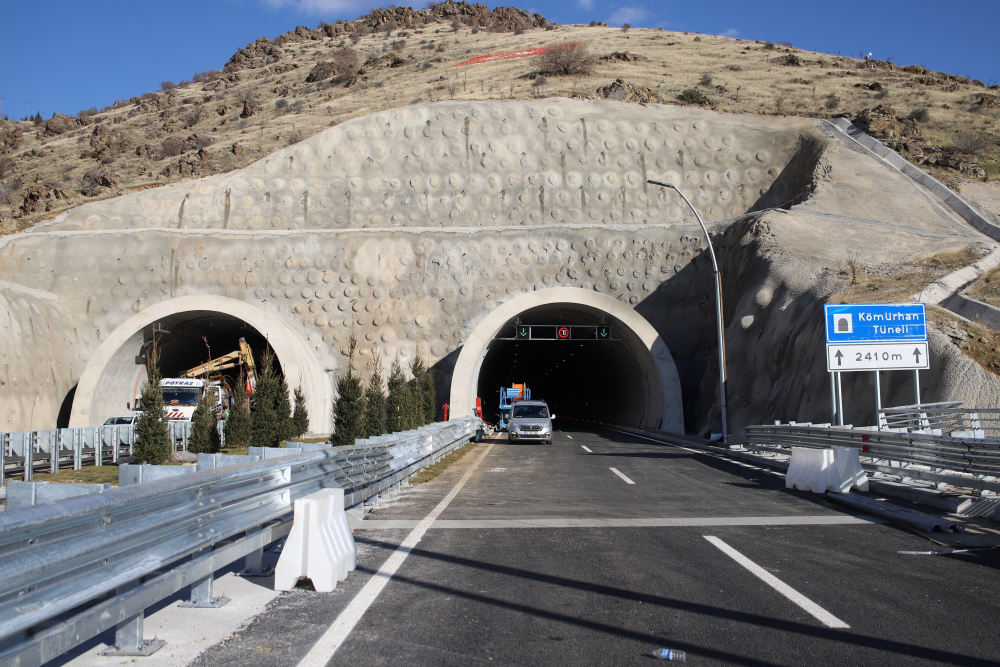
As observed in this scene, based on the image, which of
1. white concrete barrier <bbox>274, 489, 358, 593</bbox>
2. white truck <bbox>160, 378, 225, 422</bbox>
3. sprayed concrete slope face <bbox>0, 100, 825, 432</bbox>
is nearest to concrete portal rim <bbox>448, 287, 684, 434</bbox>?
sprayed concrete slope face <bbox>0, 100, 825, 432</bbox>

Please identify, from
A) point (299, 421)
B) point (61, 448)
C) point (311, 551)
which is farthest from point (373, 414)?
point (311, 551)

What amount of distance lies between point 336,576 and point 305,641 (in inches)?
52.4

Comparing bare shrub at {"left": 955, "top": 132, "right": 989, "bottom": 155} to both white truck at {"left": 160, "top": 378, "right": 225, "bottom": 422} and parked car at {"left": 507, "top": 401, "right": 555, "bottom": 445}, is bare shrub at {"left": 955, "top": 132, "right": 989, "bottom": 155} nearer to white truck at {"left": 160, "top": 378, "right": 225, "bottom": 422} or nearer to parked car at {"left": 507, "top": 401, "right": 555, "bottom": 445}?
parked car at {"left": 507, "top": 401, "right": 555, "bottom": 445}

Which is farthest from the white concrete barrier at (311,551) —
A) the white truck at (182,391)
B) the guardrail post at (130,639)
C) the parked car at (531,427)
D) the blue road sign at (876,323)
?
the white truck at (182,391)

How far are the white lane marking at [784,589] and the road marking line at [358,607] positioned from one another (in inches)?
129

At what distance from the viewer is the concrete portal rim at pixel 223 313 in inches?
1160

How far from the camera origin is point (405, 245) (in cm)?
3841

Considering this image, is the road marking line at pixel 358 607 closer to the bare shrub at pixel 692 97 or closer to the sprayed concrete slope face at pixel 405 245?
the sprayed concrete slope face at pixel 405 245

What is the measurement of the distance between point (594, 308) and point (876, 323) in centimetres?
1693

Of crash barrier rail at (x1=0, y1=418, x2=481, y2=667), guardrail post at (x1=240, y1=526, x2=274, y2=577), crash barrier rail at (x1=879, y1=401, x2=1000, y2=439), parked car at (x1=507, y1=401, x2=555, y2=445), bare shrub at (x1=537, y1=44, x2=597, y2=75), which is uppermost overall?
bare shrub at (x1=537, y1=44, x2=597, y2=75)

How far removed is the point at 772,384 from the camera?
90.1 feet

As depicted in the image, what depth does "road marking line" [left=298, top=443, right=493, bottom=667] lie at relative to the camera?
446 cm

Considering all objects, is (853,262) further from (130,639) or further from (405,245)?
(130,639)

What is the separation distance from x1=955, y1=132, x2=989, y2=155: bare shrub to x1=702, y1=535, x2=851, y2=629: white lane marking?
41.5m
